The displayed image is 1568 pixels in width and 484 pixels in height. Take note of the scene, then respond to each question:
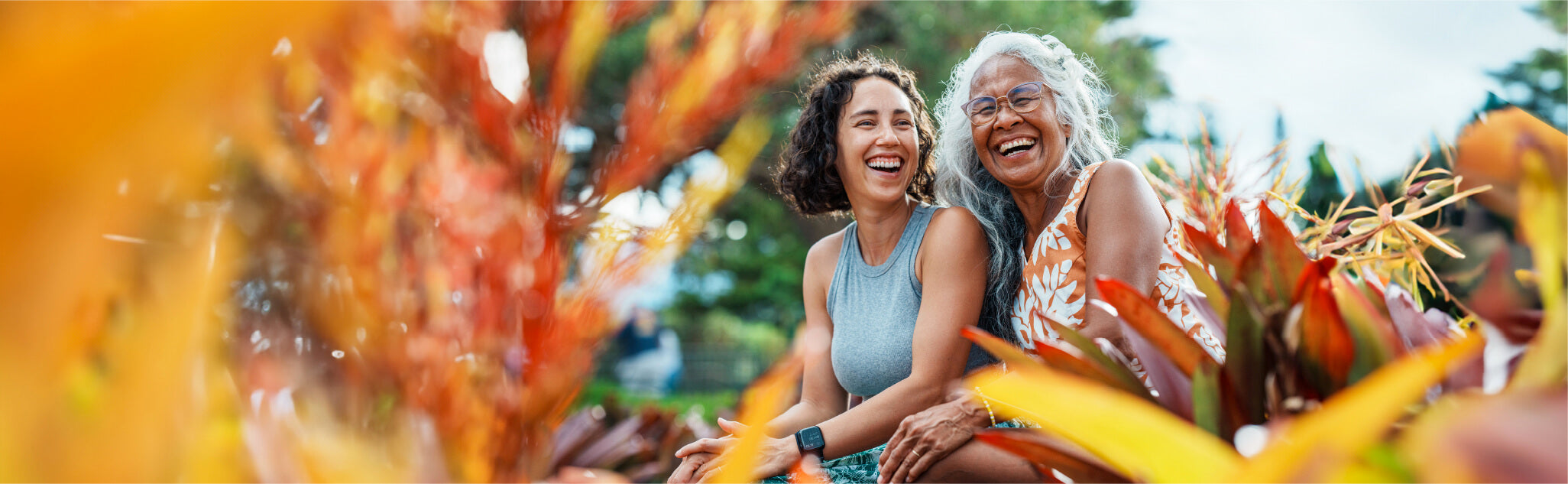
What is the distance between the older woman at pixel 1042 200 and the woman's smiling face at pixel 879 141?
0.14 m

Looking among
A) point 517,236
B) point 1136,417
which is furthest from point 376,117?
point 1136,417

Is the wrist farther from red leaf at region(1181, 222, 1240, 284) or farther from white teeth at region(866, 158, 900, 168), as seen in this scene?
white teeth at region(866, 158, 900, 168)

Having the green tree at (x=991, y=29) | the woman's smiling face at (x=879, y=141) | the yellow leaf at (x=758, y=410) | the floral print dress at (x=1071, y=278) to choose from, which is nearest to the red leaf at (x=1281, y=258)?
the yellow leaf at (x=758, y=410)

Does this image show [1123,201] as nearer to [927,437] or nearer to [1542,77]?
[927,437]

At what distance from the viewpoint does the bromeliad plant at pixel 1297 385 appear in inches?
15.9

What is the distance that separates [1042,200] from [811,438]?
2.72ft

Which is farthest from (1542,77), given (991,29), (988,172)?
(988,172)

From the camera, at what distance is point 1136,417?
442 millimetres

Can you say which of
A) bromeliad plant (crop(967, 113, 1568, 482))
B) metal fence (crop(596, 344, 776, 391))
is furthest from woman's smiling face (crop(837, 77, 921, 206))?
metal fence (crop(596, 344, 776, 391))

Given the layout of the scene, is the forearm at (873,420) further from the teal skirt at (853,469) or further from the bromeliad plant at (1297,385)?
the bromeliad plant at (1297,385)

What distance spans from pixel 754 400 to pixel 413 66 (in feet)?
2.21

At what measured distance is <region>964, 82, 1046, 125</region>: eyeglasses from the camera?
203cm

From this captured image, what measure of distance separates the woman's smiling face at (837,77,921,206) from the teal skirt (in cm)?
66

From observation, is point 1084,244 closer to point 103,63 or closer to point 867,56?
point 867,56
